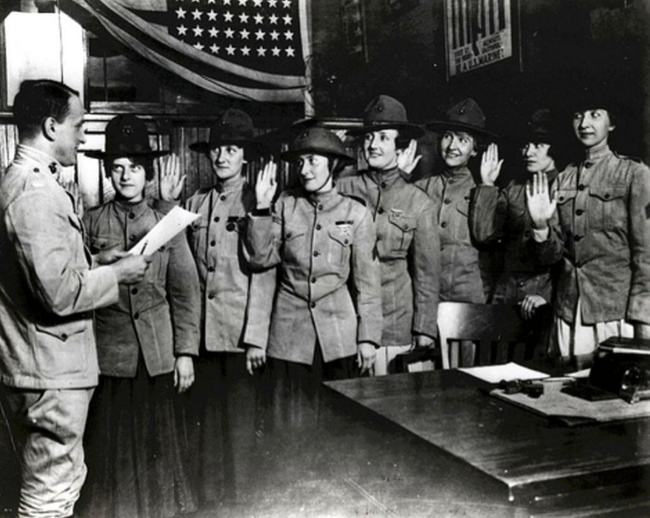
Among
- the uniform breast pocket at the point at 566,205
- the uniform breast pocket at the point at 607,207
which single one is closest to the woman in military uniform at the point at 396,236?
the uniform breast pocket at the point at 566,205

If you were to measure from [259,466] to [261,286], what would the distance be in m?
0.70

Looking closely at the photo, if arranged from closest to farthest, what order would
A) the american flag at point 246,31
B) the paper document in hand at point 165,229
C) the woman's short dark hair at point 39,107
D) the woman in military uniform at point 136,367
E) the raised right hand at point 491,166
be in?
1. the woman's short dark hair at point 39,107
2. the paper document in hand at point 165,229
3. the woman in military uniform at point 136,367
4. the american flag at point 246,31
5. the raised right hand at point 491,166

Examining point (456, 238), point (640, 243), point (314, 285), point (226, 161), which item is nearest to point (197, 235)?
point (226, 161)

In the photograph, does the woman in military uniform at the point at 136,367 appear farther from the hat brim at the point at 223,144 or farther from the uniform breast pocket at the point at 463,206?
the uniform breast pocket at the point at 463,206

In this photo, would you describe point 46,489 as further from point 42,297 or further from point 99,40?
point 99,40

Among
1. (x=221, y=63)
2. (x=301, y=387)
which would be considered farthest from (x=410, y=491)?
(x=221, y=63)

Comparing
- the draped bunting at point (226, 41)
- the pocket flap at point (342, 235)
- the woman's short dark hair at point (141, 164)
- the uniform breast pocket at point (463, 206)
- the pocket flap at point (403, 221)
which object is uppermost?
the draped bunting at point (226, 41)

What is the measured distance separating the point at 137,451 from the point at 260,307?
0.70m

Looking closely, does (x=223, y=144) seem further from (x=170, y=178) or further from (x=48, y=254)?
(x=48, y=254)

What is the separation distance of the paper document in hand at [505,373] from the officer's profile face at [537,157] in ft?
3.78

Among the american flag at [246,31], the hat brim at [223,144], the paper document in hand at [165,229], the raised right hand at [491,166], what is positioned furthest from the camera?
the raised right hand at [491,166]

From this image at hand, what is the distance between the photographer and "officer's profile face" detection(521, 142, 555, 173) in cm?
275

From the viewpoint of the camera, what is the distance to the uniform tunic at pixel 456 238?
2713 millimetres

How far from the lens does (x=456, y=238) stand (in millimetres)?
2744
